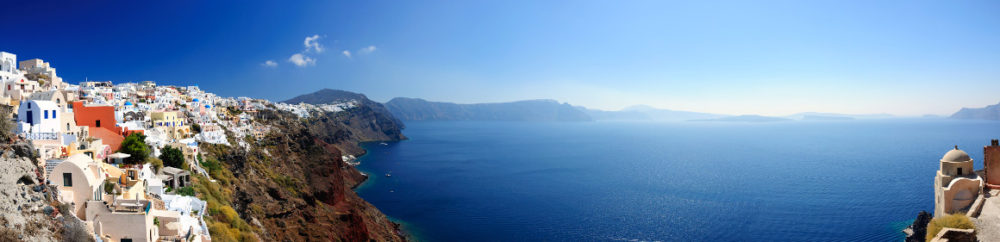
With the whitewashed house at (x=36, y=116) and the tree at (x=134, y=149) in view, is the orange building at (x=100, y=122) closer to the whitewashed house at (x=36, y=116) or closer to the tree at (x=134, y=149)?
the tree at (x=134, y=149)

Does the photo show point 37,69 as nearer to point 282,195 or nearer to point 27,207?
point 282,195

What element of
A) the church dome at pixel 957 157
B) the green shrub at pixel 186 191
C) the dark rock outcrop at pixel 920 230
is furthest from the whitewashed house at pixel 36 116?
the dark rock outcrop at pixel 920 230

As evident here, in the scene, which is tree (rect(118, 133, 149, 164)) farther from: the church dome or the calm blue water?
the church dome

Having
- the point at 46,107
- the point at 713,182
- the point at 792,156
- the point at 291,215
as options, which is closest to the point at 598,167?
the point at 713,182

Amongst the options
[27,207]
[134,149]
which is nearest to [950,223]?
[27,207]

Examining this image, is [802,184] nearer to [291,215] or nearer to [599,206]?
[599,206]

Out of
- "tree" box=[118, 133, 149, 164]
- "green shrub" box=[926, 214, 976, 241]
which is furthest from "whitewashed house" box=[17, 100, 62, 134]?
"green shrub" box=[926, 214, 976, 241]
